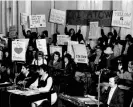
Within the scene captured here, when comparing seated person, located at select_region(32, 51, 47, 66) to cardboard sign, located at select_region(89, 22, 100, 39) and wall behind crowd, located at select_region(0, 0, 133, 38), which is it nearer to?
cardboard sign, located at select_region(89, 22, 100, 39)

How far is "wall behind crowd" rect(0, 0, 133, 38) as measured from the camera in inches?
427

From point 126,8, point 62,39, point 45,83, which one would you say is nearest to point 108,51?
point 62,39

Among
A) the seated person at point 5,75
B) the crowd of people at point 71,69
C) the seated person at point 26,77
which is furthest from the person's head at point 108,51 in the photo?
the seated person at point 5,75

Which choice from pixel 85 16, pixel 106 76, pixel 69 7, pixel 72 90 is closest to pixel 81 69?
pixel 106 76

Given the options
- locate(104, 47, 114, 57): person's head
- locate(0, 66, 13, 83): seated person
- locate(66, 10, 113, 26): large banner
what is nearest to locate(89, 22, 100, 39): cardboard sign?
locate(66, 10, 113, 26): large banner

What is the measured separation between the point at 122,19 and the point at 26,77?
13.3 feet

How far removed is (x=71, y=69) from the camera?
8.40 m

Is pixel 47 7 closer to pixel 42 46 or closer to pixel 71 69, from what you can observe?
pixel 42 46

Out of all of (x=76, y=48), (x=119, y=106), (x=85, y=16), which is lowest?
(x=119, y=106)

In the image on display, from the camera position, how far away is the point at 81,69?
8.69 m

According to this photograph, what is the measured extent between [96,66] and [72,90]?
2347mm

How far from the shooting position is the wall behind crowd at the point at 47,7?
10.8 m

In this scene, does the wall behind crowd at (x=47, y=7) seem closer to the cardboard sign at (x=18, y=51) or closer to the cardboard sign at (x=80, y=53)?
the cardboard sign at (x=80, y=53)

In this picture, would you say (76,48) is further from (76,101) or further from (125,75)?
(76,101)
